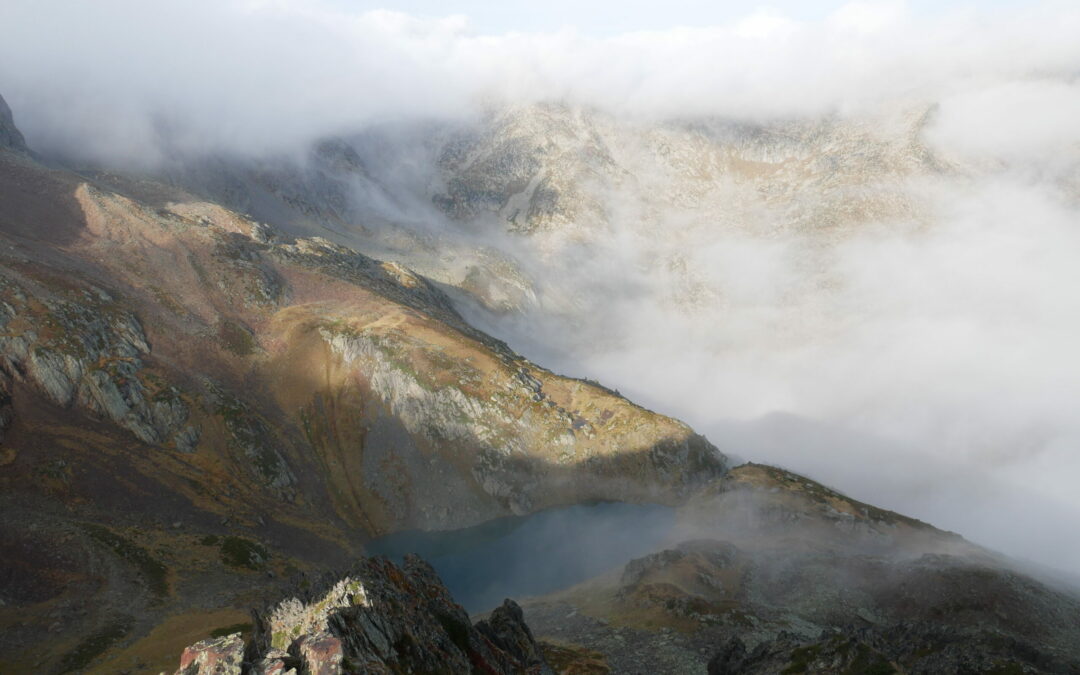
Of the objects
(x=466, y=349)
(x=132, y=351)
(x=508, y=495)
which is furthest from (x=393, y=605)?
(x=466, y=349)

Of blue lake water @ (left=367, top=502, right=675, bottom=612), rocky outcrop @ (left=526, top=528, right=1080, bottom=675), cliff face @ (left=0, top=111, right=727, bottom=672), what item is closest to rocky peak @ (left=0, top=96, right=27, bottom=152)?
cliff face @ (left=0, top=111, right=727, bottom=672)

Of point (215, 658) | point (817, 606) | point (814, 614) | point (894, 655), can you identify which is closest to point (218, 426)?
point (215, 658)

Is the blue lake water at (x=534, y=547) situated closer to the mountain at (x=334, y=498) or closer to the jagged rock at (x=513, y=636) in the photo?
the mountain at (x=334, y=498)

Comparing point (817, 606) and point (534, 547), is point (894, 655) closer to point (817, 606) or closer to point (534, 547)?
point (817, 606)

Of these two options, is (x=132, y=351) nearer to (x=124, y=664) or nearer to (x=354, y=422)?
(x=354, y=422)

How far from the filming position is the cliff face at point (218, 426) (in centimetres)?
7125

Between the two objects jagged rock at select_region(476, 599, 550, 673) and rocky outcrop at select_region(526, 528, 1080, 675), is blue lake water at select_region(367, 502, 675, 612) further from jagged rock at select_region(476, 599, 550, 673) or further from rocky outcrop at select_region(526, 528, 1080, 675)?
jagged rock at select_region(476, 599, 550, 673)

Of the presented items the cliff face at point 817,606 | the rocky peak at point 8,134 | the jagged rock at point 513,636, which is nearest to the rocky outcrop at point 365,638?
the jagged rock at point 513,636

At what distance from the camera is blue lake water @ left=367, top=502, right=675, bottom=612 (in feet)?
330

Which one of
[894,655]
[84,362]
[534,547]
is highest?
[84,362]

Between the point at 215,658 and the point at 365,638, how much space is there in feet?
22.1

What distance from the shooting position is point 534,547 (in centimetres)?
11419

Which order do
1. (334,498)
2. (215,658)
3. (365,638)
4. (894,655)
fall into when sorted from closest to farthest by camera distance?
(215,658), (365,638), (894,655), (334,498)

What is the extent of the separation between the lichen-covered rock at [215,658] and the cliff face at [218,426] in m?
38.7
